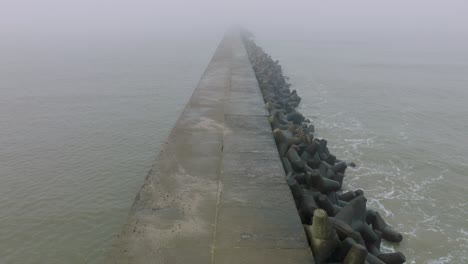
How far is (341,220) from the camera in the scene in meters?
7.32

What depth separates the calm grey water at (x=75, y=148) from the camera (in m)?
8.03

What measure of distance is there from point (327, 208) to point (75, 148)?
819 cm

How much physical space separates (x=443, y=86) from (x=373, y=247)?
2037 centimetres

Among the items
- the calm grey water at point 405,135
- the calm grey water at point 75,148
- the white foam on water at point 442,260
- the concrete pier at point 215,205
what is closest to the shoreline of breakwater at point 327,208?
the concrete pier at point 215,205

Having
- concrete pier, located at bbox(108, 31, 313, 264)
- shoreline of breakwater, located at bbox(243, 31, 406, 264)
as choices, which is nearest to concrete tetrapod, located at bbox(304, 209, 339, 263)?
shoreline of breakwater, located at bbox(243, 31, 406, 264)

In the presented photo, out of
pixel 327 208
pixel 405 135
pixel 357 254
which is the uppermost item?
pixel 357 254

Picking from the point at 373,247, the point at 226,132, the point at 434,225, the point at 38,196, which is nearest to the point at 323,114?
the point at 226,132

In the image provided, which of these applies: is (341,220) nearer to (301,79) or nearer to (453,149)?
(453,149)

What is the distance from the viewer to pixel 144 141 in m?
13.4

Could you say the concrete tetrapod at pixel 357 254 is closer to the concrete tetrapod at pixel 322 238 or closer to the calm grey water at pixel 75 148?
the concrete tetrapod at pixel 322 238

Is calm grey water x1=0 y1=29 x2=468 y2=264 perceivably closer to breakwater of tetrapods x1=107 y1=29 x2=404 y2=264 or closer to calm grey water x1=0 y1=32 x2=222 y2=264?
calm grey water x1=0 y1=32 x2=222 y2=264

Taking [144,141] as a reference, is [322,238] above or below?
above

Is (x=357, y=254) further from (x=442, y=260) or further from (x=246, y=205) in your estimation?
(x=442, y=260)

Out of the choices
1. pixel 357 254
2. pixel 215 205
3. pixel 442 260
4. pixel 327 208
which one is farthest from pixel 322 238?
pixel 442 260
